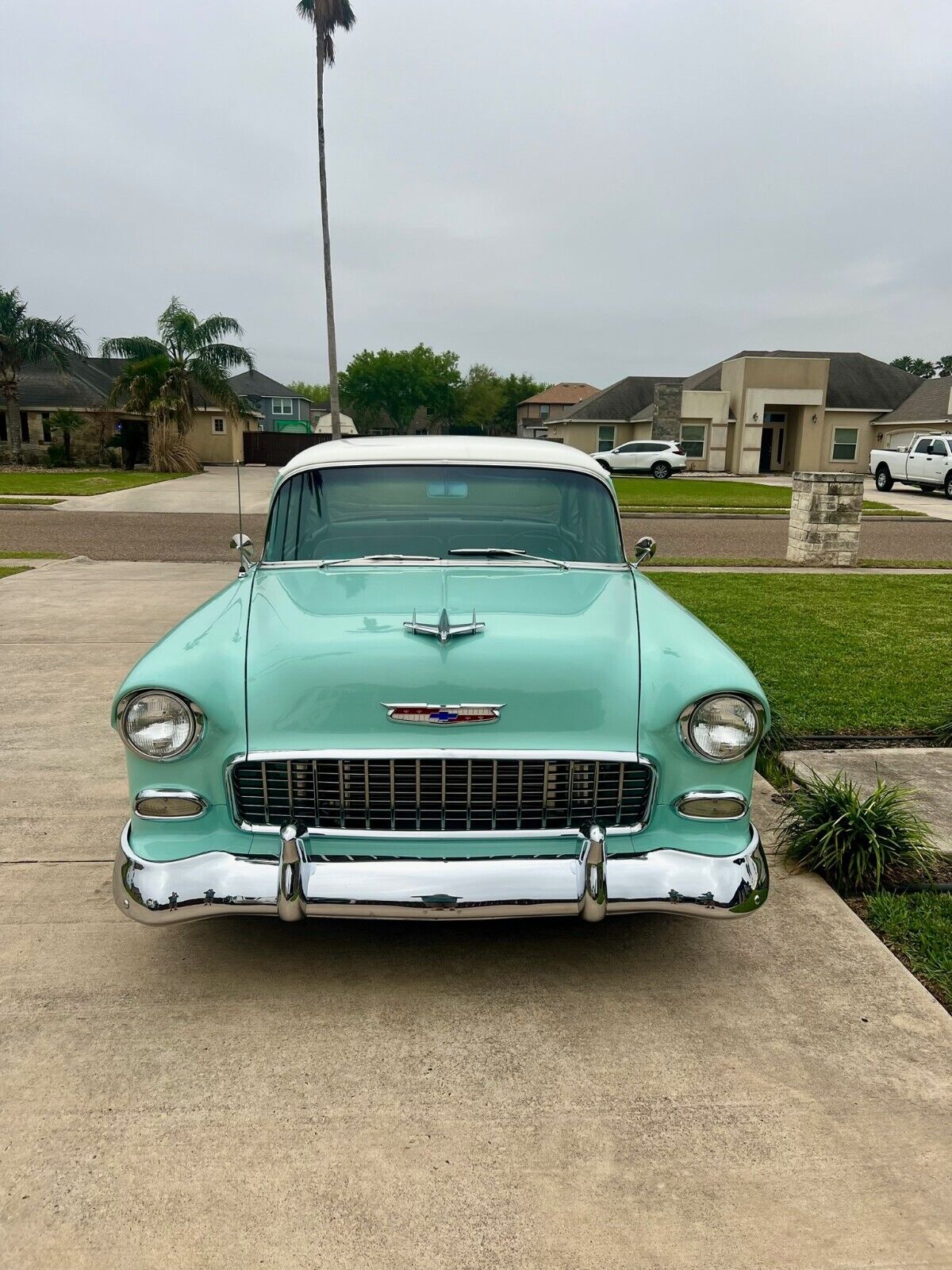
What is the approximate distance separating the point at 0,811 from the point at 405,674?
2456mm

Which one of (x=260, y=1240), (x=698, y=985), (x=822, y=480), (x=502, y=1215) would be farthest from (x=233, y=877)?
(x=822, y=480)

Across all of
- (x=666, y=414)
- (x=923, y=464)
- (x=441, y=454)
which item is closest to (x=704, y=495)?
(x=923, y=464)

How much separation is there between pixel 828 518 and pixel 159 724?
10.7 metres

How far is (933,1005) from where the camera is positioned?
280cm

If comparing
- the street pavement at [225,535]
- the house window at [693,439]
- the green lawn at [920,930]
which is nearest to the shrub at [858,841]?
the green lawn at [920,930]

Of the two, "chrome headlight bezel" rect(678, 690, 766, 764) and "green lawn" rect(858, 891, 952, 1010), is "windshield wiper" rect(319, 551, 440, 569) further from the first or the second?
"green lawn" rect(858, 891, 952, 1010)

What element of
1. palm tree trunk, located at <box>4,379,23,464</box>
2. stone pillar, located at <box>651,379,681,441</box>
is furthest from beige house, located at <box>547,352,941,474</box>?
palm tree trunk, located at <box>4,379,23,464</box>

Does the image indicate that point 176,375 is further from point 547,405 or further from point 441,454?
point 547,405

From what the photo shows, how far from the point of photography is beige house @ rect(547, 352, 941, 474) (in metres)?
40.1

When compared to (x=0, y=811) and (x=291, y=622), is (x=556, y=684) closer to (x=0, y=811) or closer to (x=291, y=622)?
(x=291, y=622)

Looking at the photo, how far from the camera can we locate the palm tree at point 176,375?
32656 mm

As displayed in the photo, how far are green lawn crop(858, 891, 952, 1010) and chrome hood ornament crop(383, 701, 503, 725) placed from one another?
167cm

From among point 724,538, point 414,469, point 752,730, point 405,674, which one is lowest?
point 724,538

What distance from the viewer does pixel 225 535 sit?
1549cm
